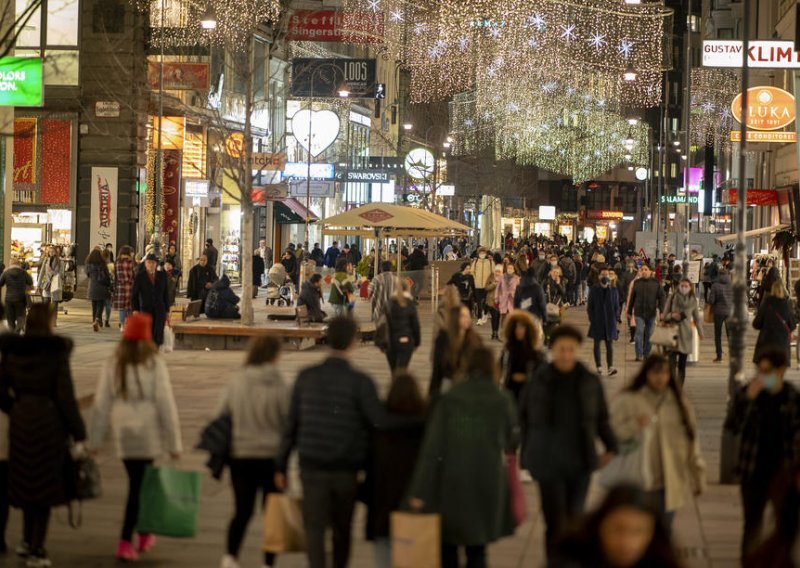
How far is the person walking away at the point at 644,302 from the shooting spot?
78.4 ft

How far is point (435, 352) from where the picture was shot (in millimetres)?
13555

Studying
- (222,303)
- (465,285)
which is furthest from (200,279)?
(465,285)

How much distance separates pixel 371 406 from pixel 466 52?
33889 millimetres

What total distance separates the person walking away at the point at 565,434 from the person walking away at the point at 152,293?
14950 mm

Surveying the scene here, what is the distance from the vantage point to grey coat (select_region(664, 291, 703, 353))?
21.5 meters

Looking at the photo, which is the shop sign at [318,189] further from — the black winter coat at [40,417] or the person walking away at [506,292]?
the black winter coat at [40,417]

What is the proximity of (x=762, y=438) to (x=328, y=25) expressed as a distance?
4006 cm

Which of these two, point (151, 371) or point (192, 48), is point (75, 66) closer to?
point (192, 48)

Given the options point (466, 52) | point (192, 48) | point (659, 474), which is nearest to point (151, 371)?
point (659, 474)

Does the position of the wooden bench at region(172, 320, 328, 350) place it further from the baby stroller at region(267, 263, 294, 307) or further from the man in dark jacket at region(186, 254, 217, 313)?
the baby stroller at region(267, 263, 294, 307)

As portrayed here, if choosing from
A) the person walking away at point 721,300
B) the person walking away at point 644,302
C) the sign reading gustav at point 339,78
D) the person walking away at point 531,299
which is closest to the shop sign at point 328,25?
the sign reading gustav at point 339,78

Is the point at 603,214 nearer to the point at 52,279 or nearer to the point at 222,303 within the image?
the point at 52,279

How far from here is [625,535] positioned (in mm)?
4680

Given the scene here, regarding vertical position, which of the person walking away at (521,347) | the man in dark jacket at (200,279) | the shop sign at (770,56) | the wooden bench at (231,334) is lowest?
the wooden bench at (231,334)
